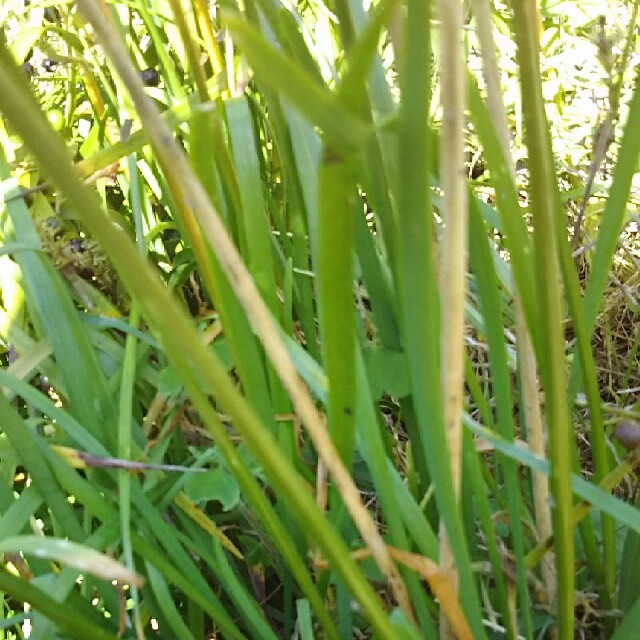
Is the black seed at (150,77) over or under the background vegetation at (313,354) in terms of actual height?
over

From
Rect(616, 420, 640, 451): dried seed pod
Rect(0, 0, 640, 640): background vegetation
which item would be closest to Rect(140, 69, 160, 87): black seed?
Rect(0, 0, 640, 640): background vegetation

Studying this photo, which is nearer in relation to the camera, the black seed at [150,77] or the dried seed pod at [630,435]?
the dried seed pod at [630,435]

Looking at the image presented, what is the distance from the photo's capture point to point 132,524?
46 cm

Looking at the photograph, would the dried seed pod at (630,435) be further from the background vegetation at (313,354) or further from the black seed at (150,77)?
the black seed at (150,77)

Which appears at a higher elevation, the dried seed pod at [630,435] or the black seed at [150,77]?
the black seed at [150,77]

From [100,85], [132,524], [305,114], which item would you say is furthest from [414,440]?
[100,85]

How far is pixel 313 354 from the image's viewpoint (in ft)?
1.67

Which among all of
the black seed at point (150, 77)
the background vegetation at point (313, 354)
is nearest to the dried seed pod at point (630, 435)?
the background vegetation at point (313, 354)

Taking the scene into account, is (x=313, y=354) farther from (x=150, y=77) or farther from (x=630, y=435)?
(x=150, y=77)

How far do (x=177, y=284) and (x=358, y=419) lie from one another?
346mm

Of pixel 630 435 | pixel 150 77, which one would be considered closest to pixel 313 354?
pixel 630 435

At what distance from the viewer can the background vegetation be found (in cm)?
22

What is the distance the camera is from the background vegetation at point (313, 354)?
0.22 m

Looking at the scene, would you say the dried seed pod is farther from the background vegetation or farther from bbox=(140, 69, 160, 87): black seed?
bbox=(140, 69, 160, 87): black seed
